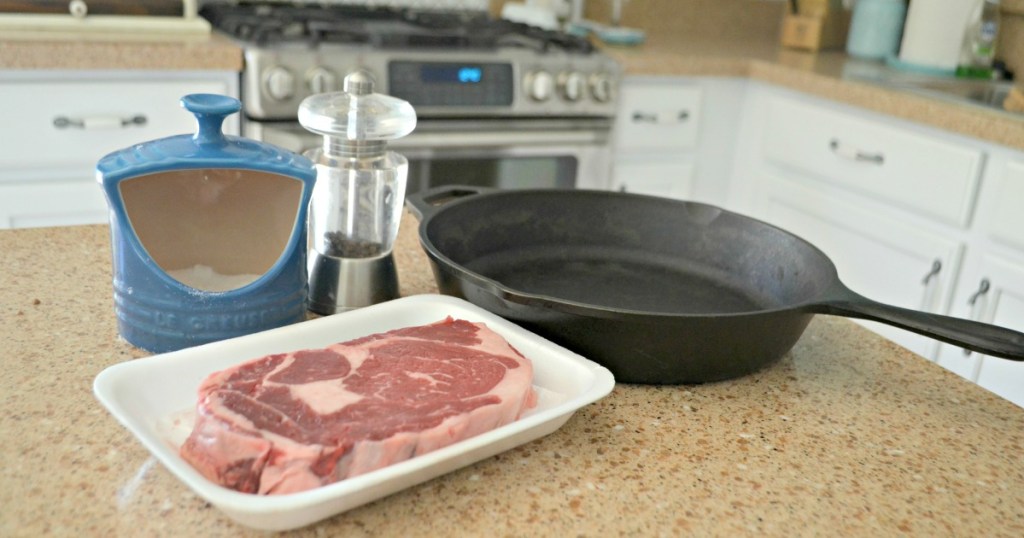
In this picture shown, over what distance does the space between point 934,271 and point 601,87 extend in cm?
85

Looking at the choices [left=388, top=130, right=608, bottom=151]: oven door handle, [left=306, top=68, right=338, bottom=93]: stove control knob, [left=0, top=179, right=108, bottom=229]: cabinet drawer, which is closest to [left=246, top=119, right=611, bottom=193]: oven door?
[left=388, top=130, right=608, bottom=151]: oven door handle

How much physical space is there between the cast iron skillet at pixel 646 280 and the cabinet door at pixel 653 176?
1.38 m

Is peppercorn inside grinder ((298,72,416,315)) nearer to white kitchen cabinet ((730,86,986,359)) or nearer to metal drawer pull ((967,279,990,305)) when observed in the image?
white kitchen cabinet ((730,86,986,359))

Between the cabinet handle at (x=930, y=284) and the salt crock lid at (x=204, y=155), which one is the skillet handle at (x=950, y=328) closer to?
the salt crock lid at (x=204, y=155)

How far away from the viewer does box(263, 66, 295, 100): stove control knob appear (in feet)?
6.25

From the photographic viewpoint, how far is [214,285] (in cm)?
78

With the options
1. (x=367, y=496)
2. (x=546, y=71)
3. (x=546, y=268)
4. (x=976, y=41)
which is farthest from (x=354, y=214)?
(x=976, y=41)

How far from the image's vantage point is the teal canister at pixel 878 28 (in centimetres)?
260

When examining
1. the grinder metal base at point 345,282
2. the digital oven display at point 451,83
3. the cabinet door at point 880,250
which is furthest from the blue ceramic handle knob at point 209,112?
the cabinet door at point 880,250

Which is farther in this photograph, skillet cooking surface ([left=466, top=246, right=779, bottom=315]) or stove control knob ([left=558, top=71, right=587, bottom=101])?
stove control knob ([left=558, top=71, right=587, bottom=101])

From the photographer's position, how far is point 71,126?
1.84m

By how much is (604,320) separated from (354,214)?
10.5 inches

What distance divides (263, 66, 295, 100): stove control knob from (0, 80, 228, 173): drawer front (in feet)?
0.30

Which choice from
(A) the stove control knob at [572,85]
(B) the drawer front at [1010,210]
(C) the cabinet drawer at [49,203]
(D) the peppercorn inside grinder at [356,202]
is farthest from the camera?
(A) the stove control knob at [572,85]
